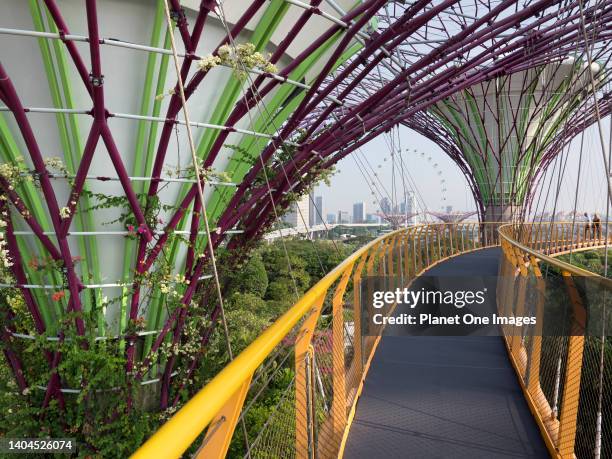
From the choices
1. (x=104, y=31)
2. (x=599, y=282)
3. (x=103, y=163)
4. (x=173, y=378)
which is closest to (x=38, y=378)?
(x=173, y=378)

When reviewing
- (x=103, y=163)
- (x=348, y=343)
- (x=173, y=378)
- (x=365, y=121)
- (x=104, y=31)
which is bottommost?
(x=173, y=378)

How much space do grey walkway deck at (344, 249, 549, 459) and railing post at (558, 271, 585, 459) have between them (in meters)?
0.27

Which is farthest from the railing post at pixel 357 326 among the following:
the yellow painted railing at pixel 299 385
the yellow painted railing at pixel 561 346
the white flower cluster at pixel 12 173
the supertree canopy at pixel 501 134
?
the supertree canopy at pixel 501 134

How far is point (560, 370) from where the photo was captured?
3.70 meters

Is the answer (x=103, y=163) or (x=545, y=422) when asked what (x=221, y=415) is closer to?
(x=545, y=422)

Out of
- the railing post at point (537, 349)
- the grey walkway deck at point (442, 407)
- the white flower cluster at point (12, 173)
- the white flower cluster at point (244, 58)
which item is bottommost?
the grey walkway deck at point (442, 407)

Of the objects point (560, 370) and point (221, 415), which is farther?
point (560, 370)

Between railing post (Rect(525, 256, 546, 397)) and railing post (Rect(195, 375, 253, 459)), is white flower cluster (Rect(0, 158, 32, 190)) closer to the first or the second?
railing post (Rect(525, 256, 546, 397))

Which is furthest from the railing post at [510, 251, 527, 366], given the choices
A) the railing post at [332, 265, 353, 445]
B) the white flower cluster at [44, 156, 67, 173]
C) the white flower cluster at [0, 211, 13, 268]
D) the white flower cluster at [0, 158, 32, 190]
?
the white flower cluster at [0, 211, 13, 268]

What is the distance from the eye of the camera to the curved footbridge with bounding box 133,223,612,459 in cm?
159

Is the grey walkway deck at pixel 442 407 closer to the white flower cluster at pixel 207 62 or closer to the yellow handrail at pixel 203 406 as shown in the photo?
the yellow handrail at pixel 203 406

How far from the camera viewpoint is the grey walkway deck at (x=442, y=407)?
3.38 metres

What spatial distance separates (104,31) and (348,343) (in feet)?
13.2

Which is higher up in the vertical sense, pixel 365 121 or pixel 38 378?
pixel 365 121
